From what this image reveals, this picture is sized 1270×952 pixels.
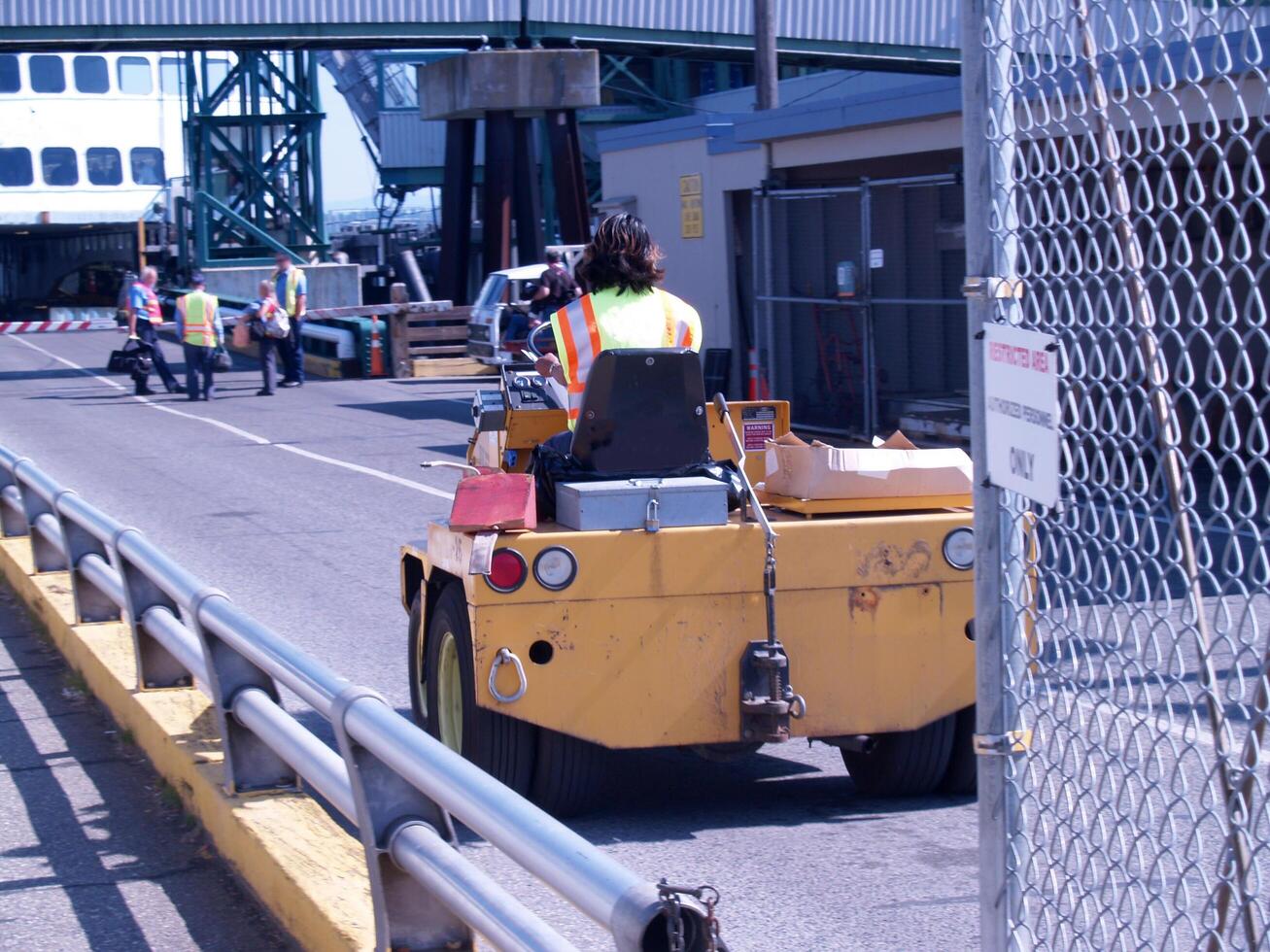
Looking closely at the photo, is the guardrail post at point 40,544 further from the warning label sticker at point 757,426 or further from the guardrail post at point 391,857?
the guardrail post at point 391,857

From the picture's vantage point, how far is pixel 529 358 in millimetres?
6930

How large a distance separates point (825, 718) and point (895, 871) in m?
0.63

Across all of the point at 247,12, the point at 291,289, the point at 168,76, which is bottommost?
the point at 291,289

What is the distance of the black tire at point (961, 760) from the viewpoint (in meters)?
6.21

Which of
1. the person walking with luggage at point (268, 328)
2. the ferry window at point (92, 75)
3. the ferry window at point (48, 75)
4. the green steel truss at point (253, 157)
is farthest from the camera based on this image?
the ferry window at point (92, 75)

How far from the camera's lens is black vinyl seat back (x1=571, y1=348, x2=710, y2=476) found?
6031 mm

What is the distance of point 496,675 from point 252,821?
96 centimetres

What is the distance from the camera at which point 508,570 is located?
5.70m

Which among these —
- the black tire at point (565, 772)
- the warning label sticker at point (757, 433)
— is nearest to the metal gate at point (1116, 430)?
the black tire at point (565, 772)

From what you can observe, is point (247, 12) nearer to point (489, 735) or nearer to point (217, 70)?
point (217, 70)

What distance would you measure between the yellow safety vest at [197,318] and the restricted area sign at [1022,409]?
22924 mm

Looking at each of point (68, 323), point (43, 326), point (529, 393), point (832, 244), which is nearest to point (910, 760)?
point (529, 393)

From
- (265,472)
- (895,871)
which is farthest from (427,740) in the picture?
(265,472)

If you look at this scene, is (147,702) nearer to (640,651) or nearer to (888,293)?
(640,651)
